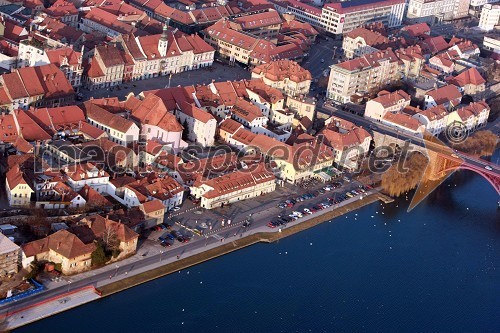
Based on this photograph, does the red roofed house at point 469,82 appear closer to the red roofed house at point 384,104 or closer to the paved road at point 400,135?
the red roofed house at point 384,104

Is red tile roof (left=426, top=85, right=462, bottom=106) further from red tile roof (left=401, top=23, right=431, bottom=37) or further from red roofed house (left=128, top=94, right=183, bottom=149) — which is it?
red roofed house (left=128, top=94, right=183, bottom=149)

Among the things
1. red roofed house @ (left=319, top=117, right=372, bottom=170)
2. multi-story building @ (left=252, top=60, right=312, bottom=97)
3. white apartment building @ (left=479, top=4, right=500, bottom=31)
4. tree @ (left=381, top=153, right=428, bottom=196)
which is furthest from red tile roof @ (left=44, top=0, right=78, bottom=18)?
white apartment building @ (left=479, top=4, right=500, bottom=31)

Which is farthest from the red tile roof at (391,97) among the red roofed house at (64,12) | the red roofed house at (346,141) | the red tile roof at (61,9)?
the red tile roof at (61,9)

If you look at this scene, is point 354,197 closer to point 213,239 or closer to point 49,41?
point 213,239

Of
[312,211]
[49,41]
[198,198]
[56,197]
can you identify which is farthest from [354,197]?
[49,41]

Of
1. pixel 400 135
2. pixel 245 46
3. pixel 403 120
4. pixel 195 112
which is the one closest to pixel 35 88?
pixel 195 112

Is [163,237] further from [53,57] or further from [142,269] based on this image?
[53,57]
